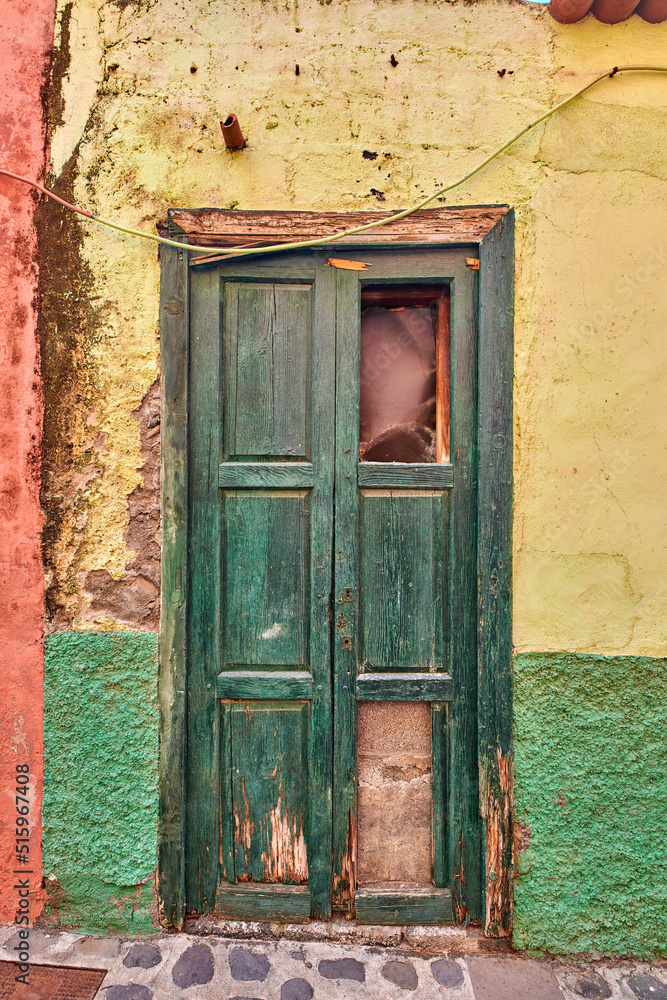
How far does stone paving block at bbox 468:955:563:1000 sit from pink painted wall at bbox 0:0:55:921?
1.69 metres

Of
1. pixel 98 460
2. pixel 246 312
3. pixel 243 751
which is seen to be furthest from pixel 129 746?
pixel 246 312

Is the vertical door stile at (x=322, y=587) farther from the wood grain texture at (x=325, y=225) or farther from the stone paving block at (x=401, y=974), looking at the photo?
the stone paving block at (x=401, y=974)

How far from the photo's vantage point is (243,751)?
2057 millimetres

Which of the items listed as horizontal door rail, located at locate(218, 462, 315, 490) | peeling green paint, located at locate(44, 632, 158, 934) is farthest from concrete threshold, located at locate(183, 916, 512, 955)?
horizontal door rail, located at locate(218, 462, 315, 490)

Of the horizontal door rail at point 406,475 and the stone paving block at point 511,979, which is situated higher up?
the horizontal door rail at point 406,475

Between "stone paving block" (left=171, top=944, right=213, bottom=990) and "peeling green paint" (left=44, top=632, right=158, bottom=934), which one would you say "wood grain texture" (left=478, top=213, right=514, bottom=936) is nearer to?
"stone paving block" (left=171, top=944, right=213, bottom=990)

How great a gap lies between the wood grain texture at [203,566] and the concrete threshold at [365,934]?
0.53ft

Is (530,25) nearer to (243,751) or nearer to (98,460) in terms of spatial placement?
(98,460)

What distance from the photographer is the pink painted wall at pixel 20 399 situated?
202 cm

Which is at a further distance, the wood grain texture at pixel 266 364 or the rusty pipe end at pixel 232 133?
the wood grain texture at pixel 266 364

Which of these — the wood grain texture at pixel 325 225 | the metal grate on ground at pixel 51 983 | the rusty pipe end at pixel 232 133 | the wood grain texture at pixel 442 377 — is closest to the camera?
the metal grate on ground at pixel 51 983

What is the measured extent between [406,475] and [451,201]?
1024 mm

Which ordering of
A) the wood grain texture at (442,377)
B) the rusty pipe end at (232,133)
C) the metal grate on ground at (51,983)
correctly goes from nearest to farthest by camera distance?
the metal grate on ground at (51,983) < the rusty pipe end at (232,133) < the wood grain texture at (442,377)

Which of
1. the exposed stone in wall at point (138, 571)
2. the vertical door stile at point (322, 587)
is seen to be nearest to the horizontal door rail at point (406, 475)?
the vertical door stile at point (322, 587)
